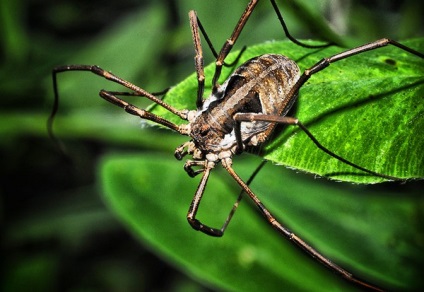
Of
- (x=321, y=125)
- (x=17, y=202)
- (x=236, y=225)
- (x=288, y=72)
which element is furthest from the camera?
(x=17, y=202)

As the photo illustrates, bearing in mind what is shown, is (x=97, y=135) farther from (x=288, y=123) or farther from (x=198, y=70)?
(x=288, y=123)

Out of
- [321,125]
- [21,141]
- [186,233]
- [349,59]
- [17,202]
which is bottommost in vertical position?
[17,202]

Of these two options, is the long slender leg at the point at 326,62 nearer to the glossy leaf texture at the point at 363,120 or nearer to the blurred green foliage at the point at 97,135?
the glossy leaf texture at the point at 363,120

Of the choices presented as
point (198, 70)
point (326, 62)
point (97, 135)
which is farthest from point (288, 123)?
point (97, 135)

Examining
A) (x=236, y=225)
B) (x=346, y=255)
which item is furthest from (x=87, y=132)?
(x=346, y=255)

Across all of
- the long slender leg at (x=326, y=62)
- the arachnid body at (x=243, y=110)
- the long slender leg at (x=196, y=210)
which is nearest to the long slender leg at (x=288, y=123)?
the arachnid body at (x=243, y=110)

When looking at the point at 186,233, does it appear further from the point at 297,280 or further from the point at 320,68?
the point at 320,68

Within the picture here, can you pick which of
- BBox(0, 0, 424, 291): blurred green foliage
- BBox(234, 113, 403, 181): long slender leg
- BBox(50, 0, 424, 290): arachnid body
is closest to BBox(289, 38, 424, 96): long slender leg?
BBox(50, 0, 424, 290): arachnid body
